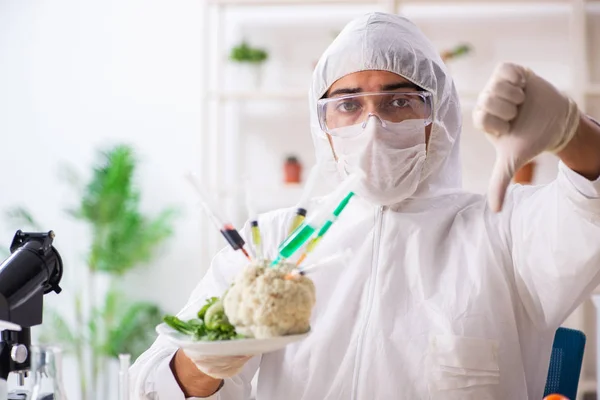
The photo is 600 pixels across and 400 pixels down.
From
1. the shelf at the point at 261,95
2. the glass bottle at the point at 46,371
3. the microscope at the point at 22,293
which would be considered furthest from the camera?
the shelf at the point at 261,95

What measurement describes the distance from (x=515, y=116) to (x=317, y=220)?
0.33 meters

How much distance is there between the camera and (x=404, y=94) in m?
1.62

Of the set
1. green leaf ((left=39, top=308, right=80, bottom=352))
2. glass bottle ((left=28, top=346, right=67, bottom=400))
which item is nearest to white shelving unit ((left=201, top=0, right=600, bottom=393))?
green leaf ((left=39, top=308, right=80, bottom=352))

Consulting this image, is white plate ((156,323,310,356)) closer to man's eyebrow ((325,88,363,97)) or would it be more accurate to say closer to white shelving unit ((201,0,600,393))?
man's eyebrow ((325,88,363,97))

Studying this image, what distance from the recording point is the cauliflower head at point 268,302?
1.11 m

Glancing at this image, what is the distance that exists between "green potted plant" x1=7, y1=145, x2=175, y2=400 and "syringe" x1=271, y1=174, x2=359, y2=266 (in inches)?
103

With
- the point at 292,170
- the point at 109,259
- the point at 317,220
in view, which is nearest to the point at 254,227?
the point at 317,220

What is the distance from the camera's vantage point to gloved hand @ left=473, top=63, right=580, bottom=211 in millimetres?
1079

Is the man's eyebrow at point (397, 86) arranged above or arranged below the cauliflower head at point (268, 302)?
above

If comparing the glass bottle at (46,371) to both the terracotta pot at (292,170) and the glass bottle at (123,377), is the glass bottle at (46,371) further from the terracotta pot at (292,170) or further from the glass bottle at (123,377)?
the terracotta pot at (292,170)

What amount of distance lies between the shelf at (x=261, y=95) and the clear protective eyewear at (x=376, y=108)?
6.42 ft

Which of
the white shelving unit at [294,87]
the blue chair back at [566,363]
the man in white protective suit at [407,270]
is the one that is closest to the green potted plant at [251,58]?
the white shelving unit at [294,87]

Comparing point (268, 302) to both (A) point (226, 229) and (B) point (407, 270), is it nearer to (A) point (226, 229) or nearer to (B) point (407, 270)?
(A) point (226, 229)

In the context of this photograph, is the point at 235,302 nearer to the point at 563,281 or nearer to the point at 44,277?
the point at 44,277
